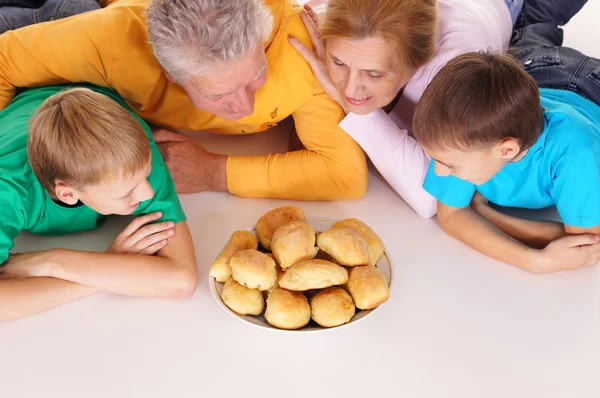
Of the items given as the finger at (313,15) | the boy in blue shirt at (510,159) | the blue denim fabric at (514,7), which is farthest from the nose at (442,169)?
the blue denim fabric at (514,7)

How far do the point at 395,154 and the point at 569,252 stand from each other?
1.37 feet

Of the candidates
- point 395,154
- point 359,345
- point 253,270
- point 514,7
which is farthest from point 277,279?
point 514,7

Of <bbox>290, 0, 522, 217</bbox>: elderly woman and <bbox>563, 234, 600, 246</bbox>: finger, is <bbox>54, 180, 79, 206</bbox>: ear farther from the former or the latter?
<bbox>563, 234, 600, 246</bbox>: finger

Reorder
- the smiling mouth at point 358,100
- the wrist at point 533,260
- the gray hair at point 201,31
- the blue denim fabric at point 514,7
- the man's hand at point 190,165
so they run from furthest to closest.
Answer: the blue denim fabric at point 514,7, the man's hand at point 190,165, the smiling mouth at point 358,100, the wrist at point 533,260, the gray hair at point 201,31

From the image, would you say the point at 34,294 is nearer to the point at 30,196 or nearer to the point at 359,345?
the point at 30,196

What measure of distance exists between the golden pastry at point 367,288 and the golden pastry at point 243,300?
150mm

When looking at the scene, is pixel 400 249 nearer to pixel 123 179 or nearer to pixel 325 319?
pixel 325 319

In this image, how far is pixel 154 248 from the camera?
1.19 metres

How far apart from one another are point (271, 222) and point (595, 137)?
0.62 meters

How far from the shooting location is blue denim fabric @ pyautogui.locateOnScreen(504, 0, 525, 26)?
5.98 ft

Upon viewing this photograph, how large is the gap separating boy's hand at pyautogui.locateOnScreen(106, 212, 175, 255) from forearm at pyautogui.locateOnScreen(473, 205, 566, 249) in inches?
25.9

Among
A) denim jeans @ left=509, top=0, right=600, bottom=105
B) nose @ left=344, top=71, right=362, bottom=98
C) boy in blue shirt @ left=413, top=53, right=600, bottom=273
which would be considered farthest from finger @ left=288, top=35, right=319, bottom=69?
denim jeans @ left=509, top=0, right=600, bottom=105

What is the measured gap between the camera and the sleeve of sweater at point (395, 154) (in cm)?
140

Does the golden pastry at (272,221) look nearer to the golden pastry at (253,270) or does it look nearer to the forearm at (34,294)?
the golden pastry at (253,270)
